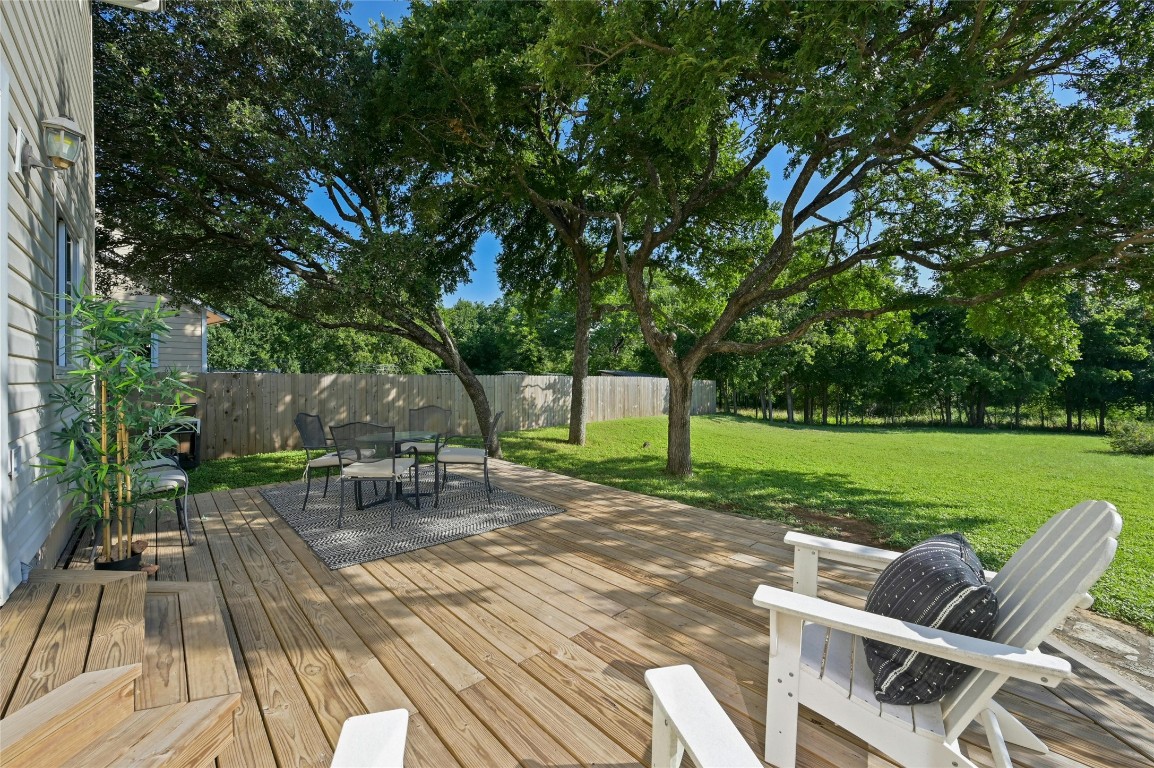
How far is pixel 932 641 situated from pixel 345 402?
9915mm

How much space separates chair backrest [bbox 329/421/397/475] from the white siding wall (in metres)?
1.71

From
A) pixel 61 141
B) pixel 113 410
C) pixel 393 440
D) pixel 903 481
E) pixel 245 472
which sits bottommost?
pixel 903 481

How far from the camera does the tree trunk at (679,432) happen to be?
6930mm

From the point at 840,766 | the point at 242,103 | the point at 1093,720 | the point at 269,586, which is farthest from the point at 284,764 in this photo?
the point at 242,103

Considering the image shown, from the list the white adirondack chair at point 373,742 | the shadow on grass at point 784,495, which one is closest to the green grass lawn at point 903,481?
the shadow on grass at point 784,495

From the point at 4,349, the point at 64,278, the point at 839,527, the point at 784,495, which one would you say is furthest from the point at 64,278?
the point at 784,495

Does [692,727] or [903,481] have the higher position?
[692,727]

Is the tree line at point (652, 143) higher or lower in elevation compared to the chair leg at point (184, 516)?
higher

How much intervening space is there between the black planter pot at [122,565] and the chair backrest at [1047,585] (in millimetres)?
3934

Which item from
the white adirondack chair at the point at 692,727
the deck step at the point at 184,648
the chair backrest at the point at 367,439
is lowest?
the deck step at the point at 184,648

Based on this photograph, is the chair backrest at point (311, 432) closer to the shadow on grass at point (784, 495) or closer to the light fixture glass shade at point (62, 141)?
the light fixture glass shade at point (62, 141)

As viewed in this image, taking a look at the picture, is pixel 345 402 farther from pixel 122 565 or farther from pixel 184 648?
pixel 184 648

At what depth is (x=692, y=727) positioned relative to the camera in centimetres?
111

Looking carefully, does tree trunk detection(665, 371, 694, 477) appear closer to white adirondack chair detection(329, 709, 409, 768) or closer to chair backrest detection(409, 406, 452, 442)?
chair backrest detection(409, 406, 452, 442)
